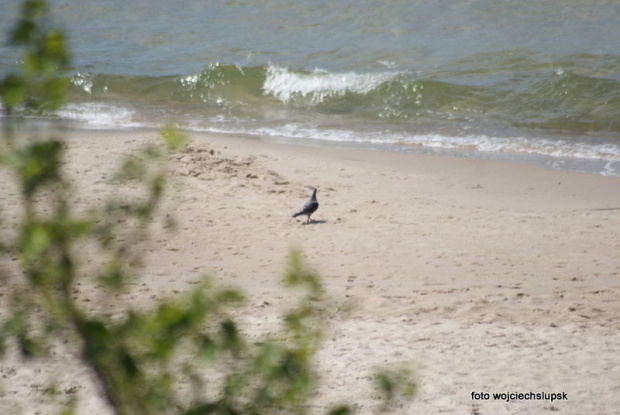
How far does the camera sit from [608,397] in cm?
459

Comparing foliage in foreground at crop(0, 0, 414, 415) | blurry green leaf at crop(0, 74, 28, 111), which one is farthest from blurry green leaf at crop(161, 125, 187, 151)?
blurry green leaf at crop(0, 74, 28, 111)

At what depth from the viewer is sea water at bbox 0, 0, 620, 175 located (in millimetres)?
13711

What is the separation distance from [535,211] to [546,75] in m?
8.78

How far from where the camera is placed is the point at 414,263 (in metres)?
6.83

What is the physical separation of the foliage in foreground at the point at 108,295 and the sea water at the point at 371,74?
974 cm

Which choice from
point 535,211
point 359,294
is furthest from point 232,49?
point 359,294

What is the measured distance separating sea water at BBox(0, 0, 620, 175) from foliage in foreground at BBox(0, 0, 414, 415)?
9741mm

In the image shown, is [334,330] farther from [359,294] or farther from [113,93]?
[113,93]

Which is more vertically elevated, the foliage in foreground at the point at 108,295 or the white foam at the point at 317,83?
the white foam at the point at 317,83

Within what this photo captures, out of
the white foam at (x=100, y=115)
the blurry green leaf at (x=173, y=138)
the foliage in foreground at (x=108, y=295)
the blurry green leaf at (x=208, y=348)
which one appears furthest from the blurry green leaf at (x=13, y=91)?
the white foam at (x=100, y=115)

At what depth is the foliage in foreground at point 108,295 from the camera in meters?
1.54

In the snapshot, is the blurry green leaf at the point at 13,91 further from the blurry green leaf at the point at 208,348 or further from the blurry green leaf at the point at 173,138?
the blurry green leaf at the point at 208,348

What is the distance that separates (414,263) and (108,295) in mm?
5290

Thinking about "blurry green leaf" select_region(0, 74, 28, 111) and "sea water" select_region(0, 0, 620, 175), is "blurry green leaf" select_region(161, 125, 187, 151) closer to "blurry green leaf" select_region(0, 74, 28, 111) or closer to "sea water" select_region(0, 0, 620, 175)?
"blurry green leaf" select_region(0, 74, 28, 111)
